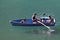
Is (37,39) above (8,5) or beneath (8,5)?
beneath

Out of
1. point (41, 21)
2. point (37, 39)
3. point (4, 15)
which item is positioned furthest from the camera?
point (4, 15)

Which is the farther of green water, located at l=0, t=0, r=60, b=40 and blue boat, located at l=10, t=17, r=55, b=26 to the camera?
blue boat, located at l=10, t=17, r=55, b=26

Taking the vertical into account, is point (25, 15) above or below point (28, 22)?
above

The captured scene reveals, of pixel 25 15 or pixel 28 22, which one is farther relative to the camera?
pixel 25 15

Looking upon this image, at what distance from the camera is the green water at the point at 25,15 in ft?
58.1

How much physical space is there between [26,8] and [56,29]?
7897 mm

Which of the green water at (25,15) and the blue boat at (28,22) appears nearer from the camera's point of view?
the green water at (25,15)

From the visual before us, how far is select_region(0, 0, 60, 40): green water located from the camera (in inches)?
697

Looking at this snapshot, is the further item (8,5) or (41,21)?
(8,5)

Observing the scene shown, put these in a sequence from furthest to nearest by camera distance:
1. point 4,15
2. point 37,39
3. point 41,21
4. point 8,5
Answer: point 8,5 → point 4,15 → point 41,21 → point 37,39

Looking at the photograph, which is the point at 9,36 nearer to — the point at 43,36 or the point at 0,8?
the point at 43,36

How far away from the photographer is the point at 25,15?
76.9 ft

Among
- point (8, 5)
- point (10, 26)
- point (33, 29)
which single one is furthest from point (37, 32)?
point (8, 5)

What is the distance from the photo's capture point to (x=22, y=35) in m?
17.9
